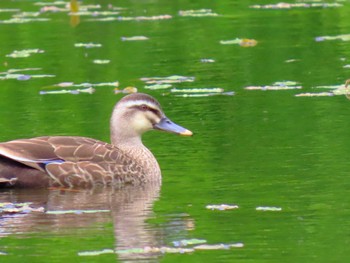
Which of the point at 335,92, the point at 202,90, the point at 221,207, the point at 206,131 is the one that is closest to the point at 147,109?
the point at 206,131

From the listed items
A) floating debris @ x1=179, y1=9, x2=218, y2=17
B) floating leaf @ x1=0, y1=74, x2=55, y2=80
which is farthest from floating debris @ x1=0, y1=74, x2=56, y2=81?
floating debris @ x1=179, y1=9, x2=218, y2=17

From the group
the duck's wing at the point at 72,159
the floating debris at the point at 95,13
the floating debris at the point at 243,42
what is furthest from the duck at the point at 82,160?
the floating debris at the point at 95,13

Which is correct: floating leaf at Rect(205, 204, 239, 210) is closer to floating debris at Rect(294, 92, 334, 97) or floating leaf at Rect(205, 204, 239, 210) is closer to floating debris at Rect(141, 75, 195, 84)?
floating debris at Rect(294, 92, 334, 97)

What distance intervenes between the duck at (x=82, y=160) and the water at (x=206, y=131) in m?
0.20

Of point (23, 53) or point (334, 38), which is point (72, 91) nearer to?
point (23, 53)

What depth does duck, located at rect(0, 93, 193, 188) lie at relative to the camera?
13211mm

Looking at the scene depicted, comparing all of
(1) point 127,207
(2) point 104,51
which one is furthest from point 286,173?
(2) point 104,51

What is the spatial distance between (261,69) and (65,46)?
3.90 m

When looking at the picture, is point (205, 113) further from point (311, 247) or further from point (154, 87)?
point (311, 247)

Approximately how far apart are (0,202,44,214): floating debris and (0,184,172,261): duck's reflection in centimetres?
10

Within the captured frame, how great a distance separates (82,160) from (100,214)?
5.99 ft

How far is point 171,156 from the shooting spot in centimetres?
1428

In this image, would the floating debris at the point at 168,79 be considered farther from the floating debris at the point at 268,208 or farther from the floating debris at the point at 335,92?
the floating debris at the point at 268,208

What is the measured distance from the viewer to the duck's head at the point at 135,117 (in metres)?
13.9
